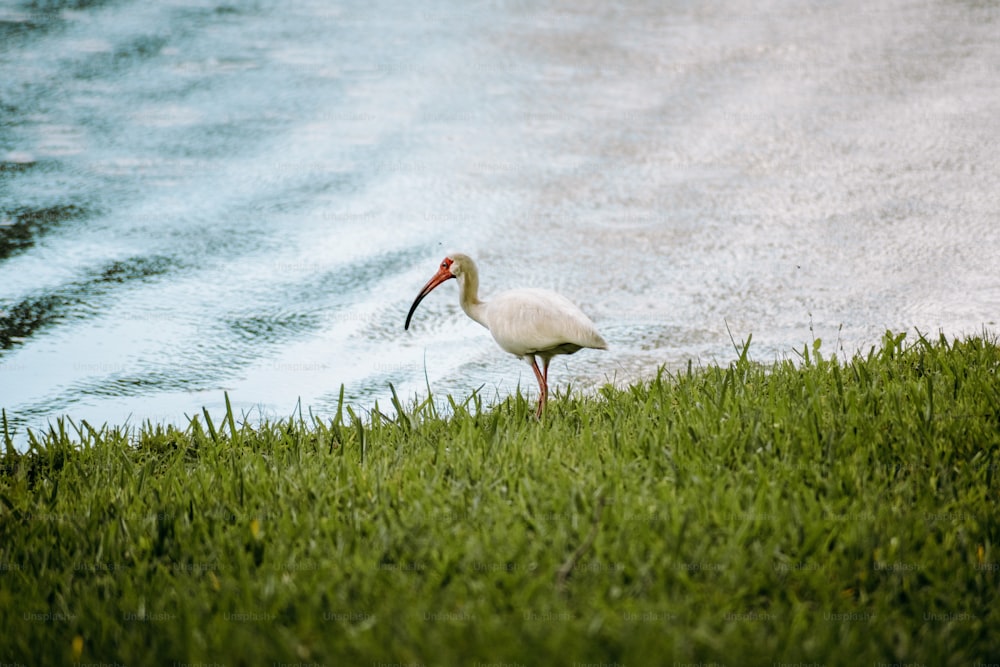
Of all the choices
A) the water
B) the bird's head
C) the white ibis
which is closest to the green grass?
the white ibis

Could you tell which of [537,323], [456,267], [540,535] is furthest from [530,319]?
[540,535]

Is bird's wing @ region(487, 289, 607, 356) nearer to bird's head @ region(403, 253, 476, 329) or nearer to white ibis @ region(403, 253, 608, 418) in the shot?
white ibis @ region(403, 253, 608, 418)

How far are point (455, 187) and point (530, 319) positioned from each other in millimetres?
4097

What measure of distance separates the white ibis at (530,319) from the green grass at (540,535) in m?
0.31

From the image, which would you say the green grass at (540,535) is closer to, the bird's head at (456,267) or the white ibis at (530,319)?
the white ibis at (530,319)

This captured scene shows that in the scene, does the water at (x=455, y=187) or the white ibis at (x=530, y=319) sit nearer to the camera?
the white ibis at (x=530, y=319)

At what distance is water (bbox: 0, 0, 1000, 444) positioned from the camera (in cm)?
640

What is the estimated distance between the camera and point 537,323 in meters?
4.88

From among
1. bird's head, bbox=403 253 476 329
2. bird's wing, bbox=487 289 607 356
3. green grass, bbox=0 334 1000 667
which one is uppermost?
bird's head, bbox=403 253 476 329

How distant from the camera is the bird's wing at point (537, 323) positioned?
4.81m

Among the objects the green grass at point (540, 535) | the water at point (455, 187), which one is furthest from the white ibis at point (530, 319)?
the water at point (455, 187)

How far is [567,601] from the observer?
3.26 m

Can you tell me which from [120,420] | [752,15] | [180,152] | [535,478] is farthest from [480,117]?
[535,478]

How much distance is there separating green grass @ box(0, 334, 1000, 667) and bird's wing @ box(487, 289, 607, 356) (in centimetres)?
32
